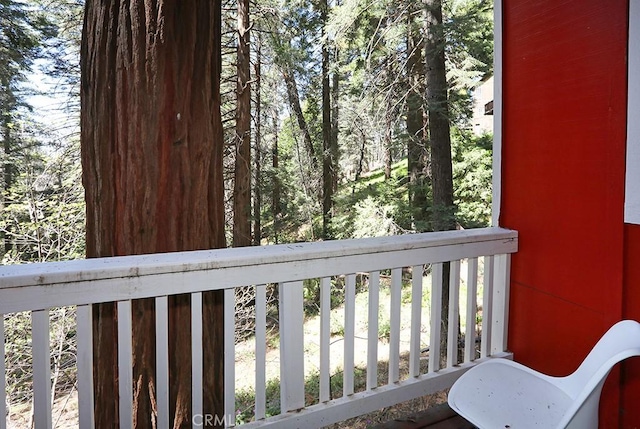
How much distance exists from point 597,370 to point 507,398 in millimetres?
345

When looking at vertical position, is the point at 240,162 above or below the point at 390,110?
below

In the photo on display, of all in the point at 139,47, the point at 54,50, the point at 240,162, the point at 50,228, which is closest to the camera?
the point at 139,47

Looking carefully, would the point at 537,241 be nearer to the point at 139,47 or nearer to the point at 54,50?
the point at 139,47

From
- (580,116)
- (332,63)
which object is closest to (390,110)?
(332,63)

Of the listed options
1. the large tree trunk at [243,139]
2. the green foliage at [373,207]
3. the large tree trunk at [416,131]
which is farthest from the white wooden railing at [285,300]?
the large tree trunk at [243,139]

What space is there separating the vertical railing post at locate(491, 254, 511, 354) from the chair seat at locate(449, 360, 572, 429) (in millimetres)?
586

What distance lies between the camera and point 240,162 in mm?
7957

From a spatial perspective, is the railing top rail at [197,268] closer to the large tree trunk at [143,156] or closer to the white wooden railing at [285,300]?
the white wooden railing at [285,300]

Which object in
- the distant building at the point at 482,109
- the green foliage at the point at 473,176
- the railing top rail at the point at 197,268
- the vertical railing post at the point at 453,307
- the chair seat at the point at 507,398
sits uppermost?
the distant building at the point at 482,109

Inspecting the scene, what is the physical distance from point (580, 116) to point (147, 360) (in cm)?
222

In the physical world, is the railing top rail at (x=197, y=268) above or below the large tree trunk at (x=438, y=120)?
below

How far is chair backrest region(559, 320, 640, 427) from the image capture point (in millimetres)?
1107

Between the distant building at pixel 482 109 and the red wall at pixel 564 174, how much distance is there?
684cm

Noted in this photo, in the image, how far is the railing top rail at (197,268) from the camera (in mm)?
1164
